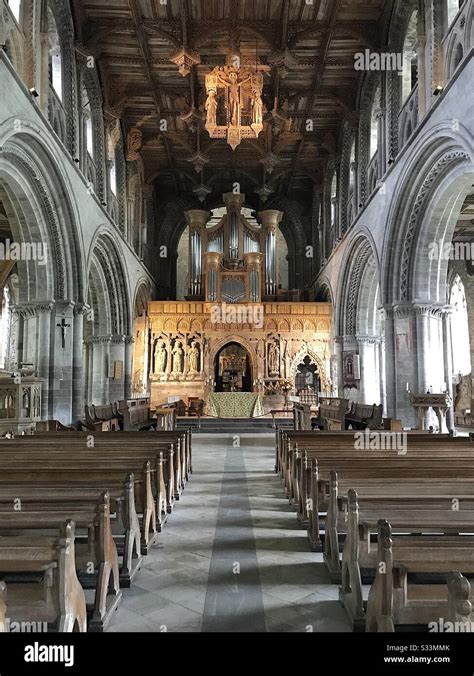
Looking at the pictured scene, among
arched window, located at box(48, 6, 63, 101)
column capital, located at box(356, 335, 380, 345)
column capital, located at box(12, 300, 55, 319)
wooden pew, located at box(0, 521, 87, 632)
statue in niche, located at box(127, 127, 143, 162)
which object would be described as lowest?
wooden pew, located at box(0, 521, 87, 632)

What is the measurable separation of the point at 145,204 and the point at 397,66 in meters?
12.4

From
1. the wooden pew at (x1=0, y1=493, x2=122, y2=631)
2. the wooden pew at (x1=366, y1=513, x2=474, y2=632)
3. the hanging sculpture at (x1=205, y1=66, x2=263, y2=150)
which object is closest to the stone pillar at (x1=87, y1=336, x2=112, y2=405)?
the hanging sculpture at (x1=205, y1=66, x2=263, y2=150)

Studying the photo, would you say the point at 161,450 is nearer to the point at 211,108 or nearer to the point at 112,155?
the point at 211,108

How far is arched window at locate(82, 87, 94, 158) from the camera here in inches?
556

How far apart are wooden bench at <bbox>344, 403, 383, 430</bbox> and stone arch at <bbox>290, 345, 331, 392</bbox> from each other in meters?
5.82

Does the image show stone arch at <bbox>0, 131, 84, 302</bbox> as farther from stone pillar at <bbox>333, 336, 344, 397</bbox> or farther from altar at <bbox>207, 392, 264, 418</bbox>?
stone pillar at <bbox>333, 336, 344, 397</bbox>

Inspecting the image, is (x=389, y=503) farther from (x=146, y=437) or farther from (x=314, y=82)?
(x=314, y=82)

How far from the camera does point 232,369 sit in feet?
76.1

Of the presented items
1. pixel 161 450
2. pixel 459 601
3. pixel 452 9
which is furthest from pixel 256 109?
pixel 459 601

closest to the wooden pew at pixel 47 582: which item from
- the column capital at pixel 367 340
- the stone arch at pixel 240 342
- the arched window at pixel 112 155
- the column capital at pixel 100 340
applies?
the arched window at pixel 112 155

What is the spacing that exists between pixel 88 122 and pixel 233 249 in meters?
8.96

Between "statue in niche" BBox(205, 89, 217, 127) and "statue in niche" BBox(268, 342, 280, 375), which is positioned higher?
"statue in niche" BBox(205, 89, 217, 127)
